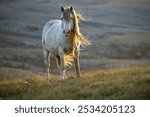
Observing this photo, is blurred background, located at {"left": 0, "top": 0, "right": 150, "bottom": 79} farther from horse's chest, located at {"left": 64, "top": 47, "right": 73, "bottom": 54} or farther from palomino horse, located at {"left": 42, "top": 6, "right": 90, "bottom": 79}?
horse's chest, located at {"left": 64, "top": 47, "right": 73, "bottom": 54}

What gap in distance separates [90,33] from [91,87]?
8121cm

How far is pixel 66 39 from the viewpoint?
1789 cm

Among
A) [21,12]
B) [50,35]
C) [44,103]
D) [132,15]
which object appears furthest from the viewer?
[21,12]

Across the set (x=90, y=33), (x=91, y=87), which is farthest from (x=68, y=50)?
(x=90, y=33)

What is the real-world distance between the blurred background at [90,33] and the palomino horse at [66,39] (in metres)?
19.5

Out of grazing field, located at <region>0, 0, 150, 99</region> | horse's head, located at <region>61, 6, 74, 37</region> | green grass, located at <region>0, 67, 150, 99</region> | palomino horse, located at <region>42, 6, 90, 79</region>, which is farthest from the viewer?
palomino horse, located at <region>42, 6, 90, 79</region>

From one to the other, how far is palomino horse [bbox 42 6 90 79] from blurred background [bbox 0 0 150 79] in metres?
19.5

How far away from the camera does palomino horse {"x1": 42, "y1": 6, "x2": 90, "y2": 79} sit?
16953mm

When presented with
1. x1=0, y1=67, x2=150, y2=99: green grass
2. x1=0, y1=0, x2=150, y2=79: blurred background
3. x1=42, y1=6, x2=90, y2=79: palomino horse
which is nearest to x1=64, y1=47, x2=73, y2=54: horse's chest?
x1=42, y1=6, x2=90, y2=79: palomino horse

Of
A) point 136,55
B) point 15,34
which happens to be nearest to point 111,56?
point 136,55

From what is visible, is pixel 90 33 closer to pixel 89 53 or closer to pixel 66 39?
pixel 89 53

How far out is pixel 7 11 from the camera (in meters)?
132

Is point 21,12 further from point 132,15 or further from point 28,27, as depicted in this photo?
point 132,15

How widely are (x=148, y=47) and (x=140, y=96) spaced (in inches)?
2413
